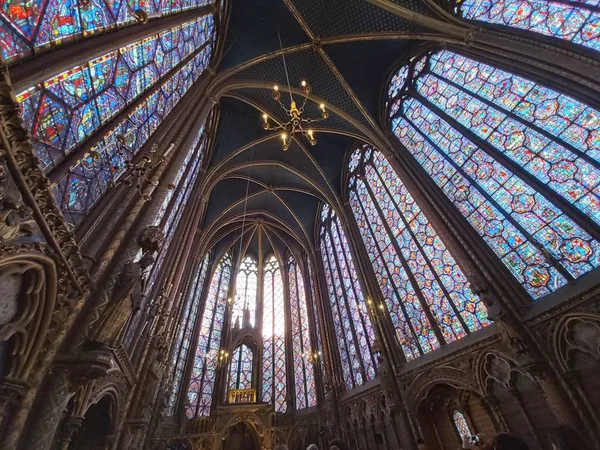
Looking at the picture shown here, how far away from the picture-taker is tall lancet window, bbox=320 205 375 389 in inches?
449

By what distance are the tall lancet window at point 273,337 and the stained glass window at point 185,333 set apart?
3.99 m

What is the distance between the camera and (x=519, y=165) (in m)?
6.97

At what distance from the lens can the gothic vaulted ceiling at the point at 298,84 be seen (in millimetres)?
10938

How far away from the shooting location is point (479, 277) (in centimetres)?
699

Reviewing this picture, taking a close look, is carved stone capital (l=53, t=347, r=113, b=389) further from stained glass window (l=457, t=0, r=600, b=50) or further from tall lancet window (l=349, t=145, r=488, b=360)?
stained glass window (l=457, t=0, r=600, b=50)

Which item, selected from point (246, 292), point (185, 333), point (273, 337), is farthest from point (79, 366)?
point (246, 292)

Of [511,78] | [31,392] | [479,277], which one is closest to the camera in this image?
[31,392]

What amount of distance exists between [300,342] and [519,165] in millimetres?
12762

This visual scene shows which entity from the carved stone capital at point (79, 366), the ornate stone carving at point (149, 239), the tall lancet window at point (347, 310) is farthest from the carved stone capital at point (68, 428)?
the tall lancet window at point (347, 310)

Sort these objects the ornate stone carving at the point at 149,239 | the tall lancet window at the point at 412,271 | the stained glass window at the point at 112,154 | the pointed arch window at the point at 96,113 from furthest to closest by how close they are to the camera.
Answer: the tall lancet window at the point at 412,271 < the ornate stone carving at the point at 149,239 < the stained glass window at the point at 112,154 < the pointed arch window at the point at 96,113

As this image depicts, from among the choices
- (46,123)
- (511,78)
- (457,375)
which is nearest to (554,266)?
(457,375)

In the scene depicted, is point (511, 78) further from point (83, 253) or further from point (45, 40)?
point (83, 253)

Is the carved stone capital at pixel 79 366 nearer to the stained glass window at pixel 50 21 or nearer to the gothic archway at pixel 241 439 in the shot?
the stained glass window at pixel 50 21

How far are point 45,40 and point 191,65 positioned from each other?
20.0 ft
